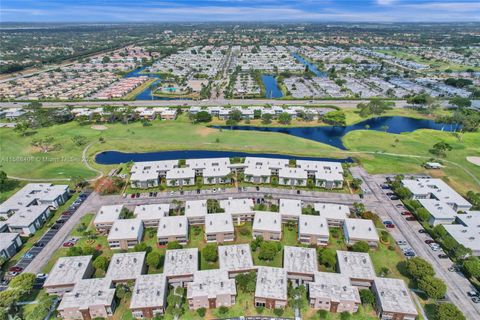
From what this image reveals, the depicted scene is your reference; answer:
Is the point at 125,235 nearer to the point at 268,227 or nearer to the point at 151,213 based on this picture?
the point at 151,213

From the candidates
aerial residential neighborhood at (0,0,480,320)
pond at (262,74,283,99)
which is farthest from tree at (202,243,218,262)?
pond at (262,74,283,99)

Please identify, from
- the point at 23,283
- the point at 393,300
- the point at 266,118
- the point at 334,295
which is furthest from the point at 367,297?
the point at 266,118

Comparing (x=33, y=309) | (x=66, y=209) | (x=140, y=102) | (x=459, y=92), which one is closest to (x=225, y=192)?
(x=66, y=209)

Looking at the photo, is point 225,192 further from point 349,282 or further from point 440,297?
point 440,297

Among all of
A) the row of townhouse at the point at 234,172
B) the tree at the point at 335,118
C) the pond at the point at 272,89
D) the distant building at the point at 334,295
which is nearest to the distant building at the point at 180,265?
the distant building at the point at 334,295

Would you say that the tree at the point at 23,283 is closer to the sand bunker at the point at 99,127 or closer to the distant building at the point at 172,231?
the distant building at the point at 172,231

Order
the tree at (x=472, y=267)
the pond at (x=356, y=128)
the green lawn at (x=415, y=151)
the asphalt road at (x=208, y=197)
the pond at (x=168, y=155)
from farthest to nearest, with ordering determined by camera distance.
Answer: the pond at (x=356, y=128)
the pond at (x=168, y=155)
the green lawn at (x=415, y=151)
the asphalt road at (x=208, y=197)
the tree at (x=472, y=267)
